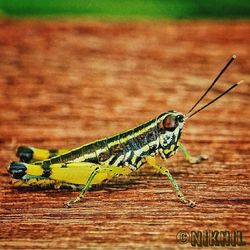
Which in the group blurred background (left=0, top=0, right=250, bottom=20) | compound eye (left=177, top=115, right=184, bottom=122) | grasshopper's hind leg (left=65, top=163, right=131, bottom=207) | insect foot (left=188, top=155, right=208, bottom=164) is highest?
blurred background (left=0, top=0, right=250, bottom=20)

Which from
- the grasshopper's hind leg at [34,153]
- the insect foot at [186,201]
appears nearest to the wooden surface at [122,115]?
the insect foot at [186,201]

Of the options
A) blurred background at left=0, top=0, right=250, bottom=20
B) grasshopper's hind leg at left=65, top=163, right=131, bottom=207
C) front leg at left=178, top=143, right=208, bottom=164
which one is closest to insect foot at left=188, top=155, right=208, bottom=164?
front leg at left=178, top=143, right=208, bottom=164

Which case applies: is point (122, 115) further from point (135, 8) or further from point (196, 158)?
point (135, 8)

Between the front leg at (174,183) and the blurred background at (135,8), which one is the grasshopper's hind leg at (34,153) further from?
the blurred background at (135,8)

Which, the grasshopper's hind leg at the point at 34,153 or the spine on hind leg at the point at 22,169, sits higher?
the grasshopper's hind leg at the point at 34,153

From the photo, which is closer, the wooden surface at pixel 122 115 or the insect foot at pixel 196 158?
the wooden surface at pixel 122 115

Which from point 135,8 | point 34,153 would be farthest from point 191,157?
point 135,8

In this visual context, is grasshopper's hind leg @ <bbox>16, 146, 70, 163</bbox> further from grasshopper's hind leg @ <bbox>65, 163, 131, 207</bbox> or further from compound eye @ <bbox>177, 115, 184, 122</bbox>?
compound eye @ <bbox>177, 115, 184, 122</bbox>
